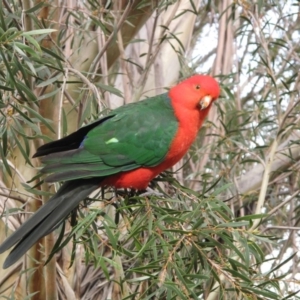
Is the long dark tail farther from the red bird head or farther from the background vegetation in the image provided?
the red bird head

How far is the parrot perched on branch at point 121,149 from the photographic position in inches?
46.9

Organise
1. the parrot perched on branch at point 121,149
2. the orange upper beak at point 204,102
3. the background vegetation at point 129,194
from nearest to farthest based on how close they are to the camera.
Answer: the background vegetation at point 129,194 → the parrot perched on branch at point 121,149 → the orange upper beak at point 204,102

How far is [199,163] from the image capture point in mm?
2156

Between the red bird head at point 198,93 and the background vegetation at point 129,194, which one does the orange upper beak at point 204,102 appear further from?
the background vegetation at point 129,194

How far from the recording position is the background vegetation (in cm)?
107

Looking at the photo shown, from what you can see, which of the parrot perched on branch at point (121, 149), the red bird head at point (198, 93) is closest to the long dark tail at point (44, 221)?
the parrot perched on branch at point (121, 149)

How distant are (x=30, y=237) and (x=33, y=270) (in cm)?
38

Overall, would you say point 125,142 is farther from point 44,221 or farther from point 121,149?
point 44,221

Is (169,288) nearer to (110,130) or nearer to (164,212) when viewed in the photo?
(164,212)

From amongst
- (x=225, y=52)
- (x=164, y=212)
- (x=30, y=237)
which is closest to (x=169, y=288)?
(x=164, y=212)

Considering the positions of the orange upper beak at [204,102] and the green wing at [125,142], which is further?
the orange upper beak at [204,102]

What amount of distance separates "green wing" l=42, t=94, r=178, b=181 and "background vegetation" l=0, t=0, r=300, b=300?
0.19 ft

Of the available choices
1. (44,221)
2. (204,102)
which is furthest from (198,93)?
(44,221)

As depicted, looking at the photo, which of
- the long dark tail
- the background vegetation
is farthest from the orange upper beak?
the long dark tail
